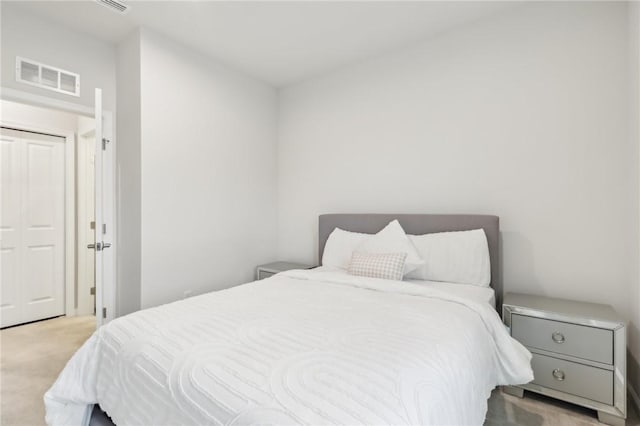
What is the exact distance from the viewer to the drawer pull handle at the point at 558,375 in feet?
6.03

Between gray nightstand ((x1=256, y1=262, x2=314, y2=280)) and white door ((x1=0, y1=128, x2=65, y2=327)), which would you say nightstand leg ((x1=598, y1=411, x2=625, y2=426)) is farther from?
white door ((x1=0, y1=128, x2=65, y2=327))

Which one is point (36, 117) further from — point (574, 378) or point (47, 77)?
point (574, 378)

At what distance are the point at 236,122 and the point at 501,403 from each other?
128 inches

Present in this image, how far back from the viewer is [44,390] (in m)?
2.07

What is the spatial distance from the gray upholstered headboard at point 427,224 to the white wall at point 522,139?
0.45 feet

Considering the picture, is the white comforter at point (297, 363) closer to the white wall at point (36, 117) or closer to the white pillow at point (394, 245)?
the white pillow at point (394, 245)

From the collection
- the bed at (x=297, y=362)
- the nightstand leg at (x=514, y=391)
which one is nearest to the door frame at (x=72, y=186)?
the bed at (x=297, y=362)

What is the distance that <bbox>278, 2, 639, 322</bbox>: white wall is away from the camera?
204 cm

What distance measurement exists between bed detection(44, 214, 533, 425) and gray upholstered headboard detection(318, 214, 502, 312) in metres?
0.57

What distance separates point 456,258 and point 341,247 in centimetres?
98

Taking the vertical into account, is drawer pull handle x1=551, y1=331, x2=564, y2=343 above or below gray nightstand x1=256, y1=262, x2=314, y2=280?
below

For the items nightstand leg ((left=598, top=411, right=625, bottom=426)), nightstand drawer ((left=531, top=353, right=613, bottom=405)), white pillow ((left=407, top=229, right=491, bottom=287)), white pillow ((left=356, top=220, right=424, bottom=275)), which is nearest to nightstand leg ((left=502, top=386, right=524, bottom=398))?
A: nightstand drawer ((left=531, top=353, right=613, bottom=405))

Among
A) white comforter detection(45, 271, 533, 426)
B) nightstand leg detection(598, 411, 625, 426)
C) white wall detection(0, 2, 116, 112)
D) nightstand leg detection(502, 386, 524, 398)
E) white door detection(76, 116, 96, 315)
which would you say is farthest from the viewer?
white door detection(76, 116, 96, 315)

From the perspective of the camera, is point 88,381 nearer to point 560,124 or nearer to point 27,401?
point 27,401
